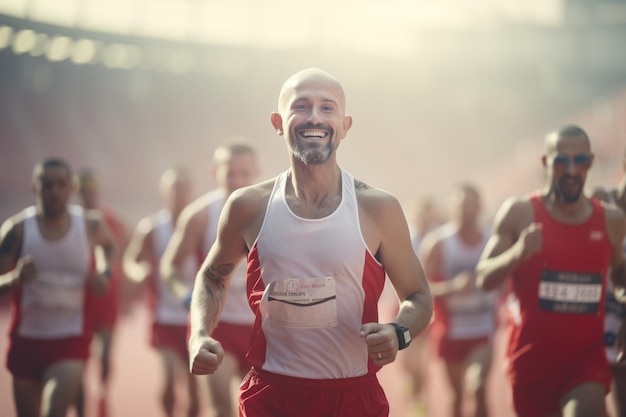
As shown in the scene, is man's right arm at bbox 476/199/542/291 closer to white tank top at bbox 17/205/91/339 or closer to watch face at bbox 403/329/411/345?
watch face at bbox 403/329/411/345

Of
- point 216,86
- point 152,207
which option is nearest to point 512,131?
point 216,86

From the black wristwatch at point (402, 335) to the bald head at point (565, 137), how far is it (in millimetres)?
2000

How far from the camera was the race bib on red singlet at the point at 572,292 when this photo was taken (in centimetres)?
439

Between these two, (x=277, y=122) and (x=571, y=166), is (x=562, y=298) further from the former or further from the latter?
(x=277, y=122)

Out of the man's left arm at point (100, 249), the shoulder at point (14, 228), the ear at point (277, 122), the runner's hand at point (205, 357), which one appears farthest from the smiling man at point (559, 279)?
the shoulder at point (14, 228)

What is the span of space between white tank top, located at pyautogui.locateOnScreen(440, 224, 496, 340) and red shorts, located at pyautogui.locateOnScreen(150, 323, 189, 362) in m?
2.49

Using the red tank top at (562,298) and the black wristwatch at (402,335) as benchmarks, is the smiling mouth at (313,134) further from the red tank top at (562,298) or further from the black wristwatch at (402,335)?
the red tank top at (562,298)

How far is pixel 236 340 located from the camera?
218 inches

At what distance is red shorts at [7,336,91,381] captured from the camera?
17.5 feet

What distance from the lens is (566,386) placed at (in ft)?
14.1

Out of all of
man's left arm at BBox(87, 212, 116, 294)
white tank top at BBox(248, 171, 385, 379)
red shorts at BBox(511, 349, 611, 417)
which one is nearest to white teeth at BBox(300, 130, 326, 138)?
white tank top at BBox(248, 171, 385, 379)

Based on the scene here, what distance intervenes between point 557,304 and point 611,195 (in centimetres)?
114

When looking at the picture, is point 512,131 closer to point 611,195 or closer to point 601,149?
point 601,149

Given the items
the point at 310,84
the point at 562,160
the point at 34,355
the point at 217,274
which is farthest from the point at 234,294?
the point at 310,84
